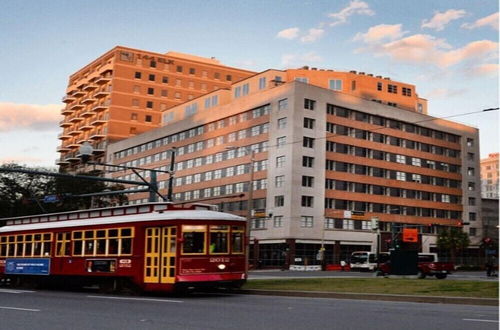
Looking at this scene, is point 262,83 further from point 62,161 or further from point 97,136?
point 62,161

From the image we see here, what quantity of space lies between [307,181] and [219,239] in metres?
53.0

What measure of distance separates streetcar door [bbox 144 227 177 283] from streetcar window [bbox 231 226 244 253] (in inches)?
84.6

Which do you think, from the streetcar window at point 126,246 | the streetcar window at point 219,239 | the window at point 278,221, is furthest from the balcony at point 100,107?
the streetcar window at point 219,239

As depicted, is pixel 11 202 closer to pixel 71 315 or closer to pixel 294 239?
pixel 294 239

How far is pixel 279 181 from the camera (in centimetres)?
7244

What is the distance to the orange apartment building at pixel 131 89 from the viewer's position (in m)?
104

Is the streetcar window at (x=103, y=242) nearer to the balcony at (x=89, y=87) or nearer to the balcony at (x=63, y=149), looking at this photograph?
the balcony at (x=89, y=87)

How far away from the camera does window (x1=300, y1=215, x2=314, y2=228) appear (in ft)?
235

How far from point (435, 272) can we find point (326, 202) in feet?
111

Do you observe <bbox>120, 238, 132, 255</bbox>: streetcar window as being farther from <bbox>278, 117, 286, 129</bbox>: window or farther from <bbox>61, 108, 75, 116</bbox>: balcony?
<bbox>61, 108, 75, 116</bbox>: balcony

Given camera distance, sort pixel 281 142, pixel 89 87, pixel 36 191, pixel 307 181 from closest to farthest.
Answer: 1. pixel 36 191
2. pixel 307 181
3. pixel 281 142
4. pixel 89 87

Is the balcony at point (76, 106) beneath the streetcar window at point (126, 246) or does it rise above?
above

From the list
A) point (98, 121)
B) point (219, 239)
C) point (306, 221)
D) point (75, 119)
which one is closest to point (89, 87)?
point (75, 119)

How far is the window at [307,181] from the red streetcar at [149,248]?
49.7 meters
